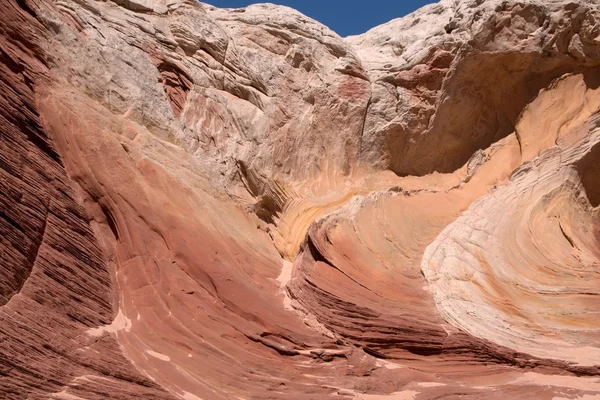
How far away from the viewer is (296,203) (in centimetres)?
1127

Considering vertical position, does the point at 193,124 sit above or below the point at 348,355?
above

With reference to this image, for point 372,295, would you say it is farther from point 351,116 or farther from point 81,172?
point 351,116

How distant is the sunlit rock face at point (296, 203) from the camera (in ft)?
22.8

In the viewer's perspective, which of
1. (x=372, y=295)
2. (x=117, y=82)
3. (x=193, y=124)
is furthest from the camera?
(x=193, y=124)

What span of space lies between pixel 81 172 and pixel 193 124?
303 cm

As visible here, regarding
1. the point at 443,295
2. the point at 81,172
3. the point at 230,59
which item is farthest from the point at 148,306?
the point at 230,59

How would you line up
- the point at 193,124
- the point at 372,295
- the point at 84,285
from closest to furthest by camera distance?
the point at 84,285
the point at 372,295
the point at 193,124

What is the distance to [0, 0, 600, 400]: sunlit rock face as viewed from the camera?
22.8 ft

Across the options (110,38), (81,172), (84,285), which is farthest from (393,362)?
(110,38)

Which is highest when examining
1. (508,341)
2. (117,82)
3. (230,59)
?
(230,59)

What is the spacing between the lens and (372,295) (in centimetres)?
862

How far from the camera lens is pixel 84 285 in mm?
7168

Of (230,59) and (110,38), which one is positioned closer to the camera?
(110,38)

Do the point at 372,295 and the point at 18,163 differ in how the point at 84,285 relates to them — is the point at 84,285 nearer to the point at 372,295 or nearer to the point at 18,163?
the point at 18,163
